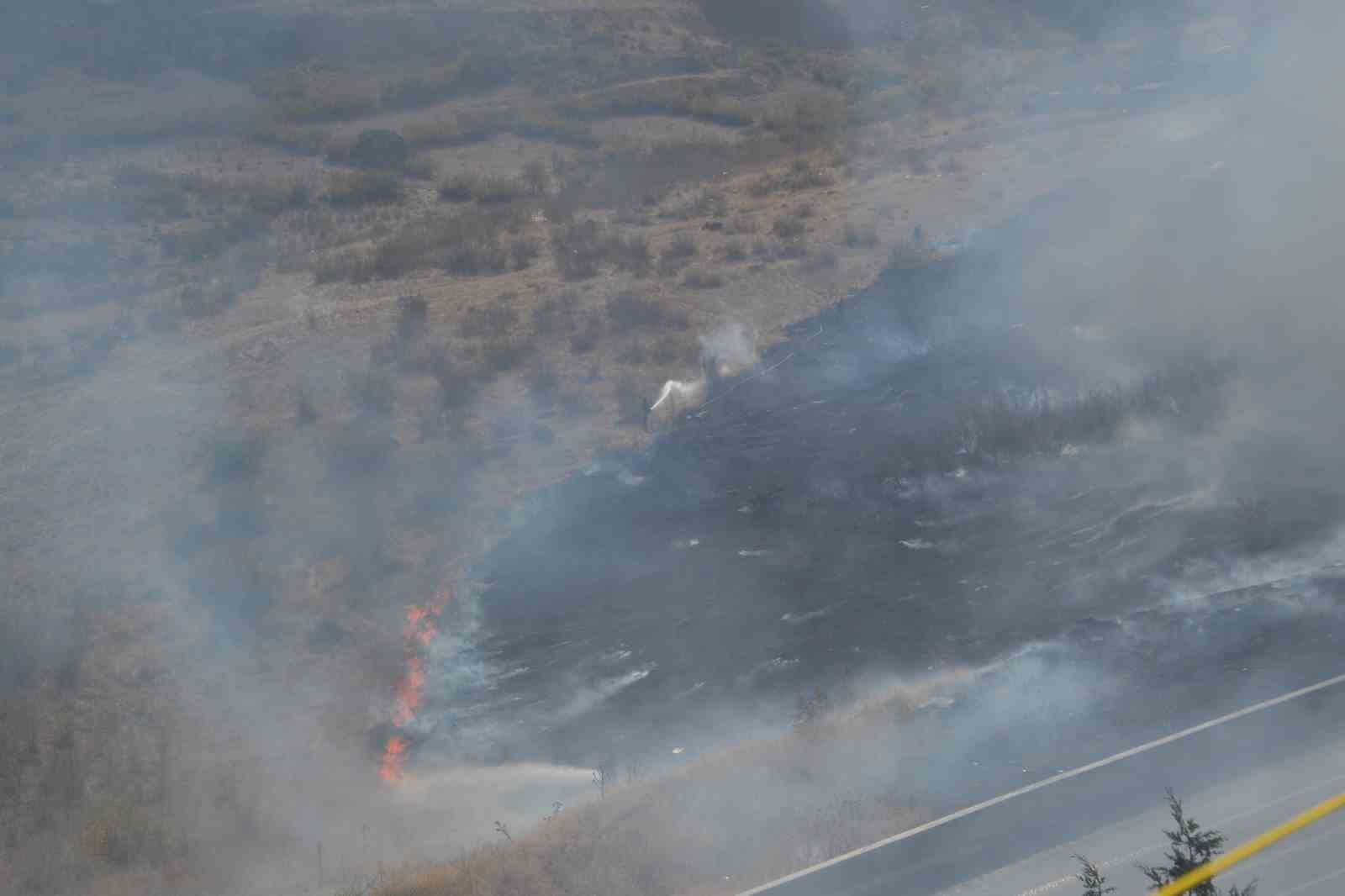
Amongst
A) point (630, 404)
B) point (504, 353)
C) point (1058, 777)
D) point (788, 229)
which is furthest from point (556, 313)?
point (1058, 777)

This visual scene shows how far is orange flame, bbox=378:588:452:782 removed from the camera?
11438 mm

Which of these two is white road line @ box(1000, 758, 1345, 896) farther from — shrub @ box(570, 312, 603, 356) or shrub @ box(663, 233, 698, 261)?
shrub @ box(663, 233, 698, 261)

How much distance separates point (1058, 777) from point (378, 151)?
71.7ft

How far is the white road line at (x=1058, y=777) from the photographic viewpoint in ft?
29.0

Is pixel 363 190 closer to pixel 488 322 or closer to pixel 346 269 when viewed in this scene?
pixel 346 269

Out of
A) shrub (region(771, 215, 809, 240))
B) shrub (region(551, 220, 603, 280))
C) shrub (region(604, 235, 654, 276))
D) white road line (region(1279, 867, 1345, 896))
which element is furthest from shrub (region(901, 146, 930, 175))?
white road line (region(1279, 867, 1345, 896))

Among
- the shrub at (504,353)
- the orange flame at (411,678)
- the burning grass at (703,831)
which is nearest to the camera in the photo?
the burning grass at (703,831)

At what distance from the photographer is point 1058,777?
9.45 meters

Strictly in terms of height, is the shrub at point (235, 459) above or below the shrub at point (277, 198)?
below

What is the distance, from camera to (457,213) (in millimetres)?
24531

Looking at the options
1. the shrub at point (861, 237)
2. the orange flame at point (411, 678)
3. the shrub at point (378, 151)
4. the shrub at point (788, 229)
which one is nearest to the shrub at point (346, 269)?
the shrub at point (378, 151)

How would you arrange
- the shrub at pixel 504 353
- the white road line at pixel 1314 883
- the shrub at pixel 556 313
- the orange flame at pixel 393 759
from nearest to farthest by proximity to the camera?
the white road line at pixel 1314 883
the orange flame at pixel 393 759
the shrub at pixel 504 353
the shrub at pixel 556 313

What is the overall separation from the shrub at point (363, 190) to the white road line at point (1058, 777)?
1891cm

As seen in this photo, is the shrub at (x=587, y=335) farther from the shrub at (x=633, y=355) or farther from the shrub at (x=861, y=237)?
the shrub at (x=861, y=237)
